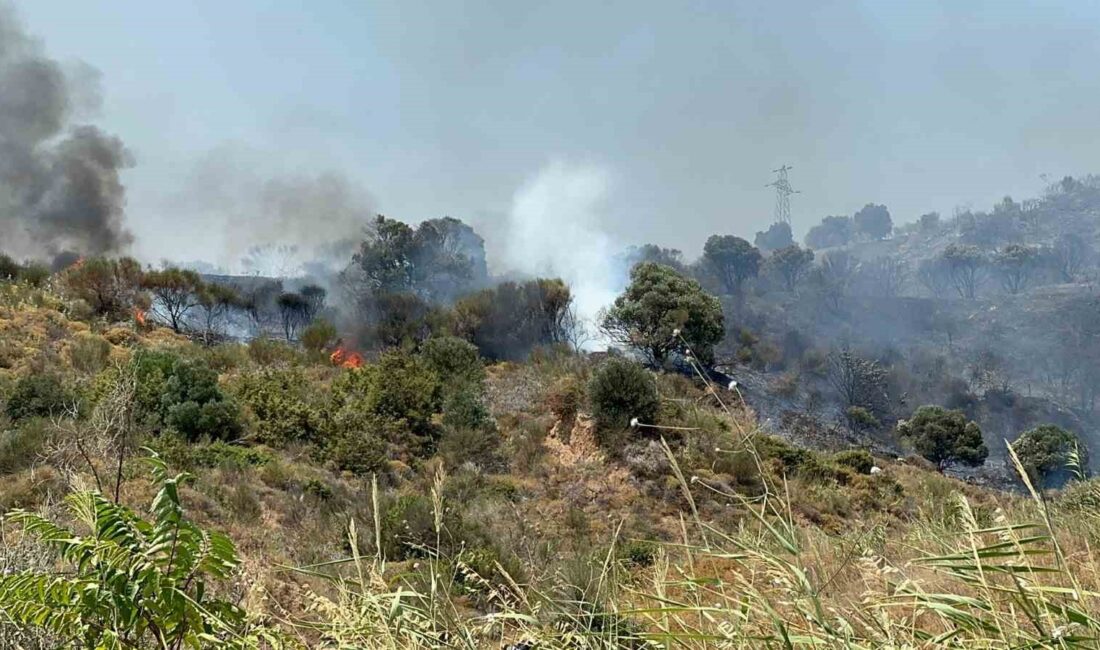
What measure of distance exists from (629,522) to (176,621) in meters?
8.95

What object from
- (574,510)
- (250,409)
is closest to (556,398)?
(574,510)

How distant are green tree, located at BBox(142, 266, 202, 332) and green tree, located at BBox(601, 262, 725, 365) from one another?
51.3 ft

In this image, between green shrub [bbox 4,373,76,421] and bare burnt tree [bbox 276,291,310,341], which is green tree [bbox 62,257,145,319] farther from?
green shrub [bbox 4,373,76,421]

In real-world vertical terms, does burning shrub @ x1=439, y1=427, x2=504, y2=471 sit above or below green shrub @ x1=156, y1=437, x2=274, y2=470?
below

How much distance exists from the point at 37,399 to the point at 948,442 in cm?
2564

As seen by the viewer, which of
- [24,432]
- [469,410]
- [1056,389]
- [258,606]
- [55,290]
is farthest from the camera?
[1056,389]

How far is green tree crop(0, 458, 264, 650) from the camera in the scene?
3.42 feet

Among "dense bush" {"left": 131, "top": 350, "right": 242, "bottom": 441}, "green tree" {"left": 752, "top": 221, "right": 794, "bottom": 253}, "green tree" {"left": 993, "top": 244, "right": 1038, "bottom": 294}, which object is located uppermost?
"green tree" {"left": 752, "top": 221, "right": 794, "bottom": 253}

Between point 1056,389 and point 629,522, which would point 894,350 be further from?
point 629,522

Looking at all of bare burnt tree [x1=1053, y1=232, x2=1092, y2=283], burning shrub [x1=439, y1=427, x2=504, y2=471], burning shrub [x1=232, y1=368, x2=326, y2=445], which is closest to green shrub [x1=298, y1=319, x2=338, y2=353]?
burning shrub [x1=232, y1=368, x2=326, y2=445]

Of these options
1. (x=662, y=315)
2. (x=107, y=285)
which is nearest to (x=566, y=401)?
(x=662, y=315)

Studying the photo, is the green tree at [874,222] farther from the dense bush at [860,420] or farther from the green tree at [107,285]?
the green tree at [107,285]

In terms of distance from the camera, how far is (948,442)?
23.1 m

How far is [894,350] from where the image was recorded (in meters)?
48.4
